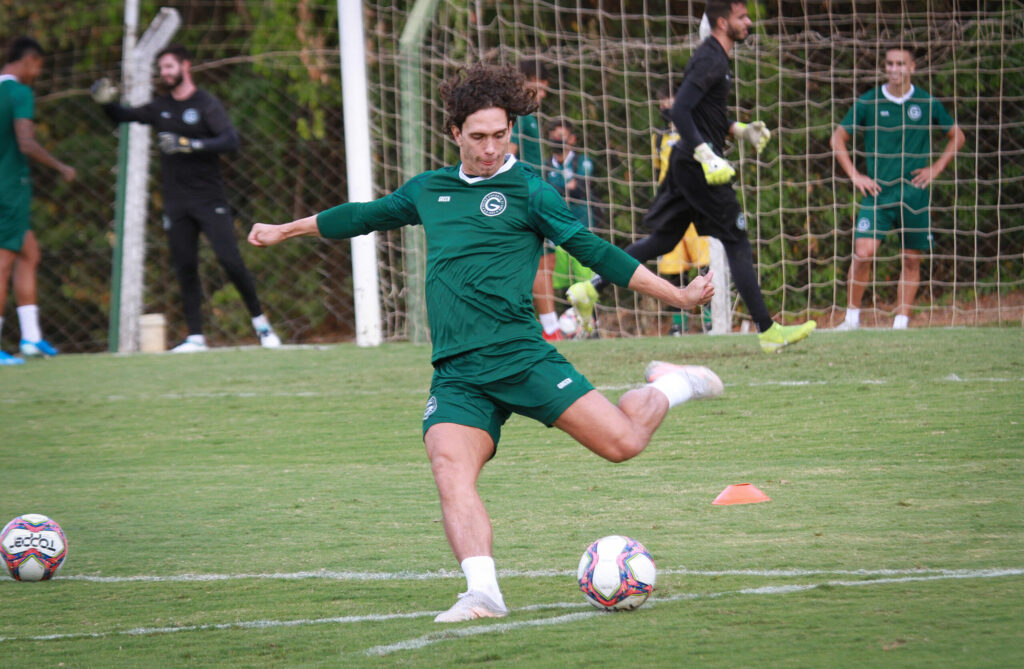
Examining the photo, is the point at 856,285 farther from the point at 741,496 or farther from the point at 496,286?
the point at 496,286

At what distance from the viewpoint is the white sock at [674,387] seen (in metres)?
4.61

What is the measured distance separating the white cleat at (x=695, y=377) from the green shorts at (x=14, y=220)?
8140 millimetres

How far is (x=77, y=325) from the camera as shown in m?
16.5

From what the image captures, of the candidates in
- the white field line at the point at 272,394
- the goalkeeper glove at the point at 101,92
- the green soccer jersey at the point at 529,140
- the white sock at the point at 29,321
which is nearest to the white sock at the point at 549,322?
the green soccer jersey at the point at 529,140

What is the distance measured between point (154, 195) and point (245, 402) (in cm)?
889

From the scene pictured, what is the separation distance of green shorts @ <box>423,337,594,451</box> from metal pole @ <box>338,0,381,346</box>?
7940mm

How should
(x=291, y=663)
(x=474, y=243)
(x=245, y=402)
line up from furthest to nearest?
(x=245, y=402) < (x=474, y=243) < (x=291, y=663)

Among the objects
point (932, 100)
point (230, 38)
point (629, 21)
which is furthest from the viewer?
point (230, 38)

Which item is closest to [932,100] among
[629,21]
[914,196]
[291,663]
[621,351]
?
[914,196]

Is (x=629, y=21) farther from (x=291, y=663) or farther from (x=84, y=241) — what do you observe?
(x=291, y=663)

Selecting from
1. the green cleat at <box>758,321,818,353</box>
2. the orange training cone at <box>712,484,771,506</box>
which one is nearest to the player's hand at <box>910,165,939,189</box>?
the green cleat at <box>758,321,818,353</box>

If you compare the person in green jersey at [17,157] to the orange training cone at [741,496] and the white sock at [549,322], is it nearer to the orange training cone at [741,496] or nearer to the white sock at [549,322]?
the white sock at [549,322]

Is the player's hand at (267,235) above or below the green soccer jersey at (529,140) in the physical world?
below

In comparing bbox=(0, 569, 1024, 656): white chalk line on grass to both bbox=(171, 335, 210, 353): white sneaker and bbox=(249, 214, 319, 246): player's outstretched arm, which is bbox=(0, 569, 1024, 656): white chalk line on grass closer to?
bbox=(249, 214, 319, 246): player's outstretched arm
